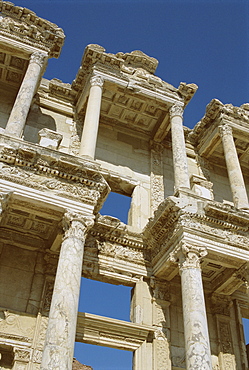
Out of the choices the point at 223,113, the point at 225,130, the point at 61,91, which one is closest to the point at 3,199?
the point at 61,91

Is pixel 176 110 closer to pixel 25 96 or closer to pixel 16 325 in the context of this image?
pixel 25 96

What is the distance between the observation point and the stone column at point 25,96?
479 inches

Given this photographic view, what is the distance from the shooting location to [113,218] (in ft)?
45.6

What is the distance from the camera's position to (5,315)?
1137 cm

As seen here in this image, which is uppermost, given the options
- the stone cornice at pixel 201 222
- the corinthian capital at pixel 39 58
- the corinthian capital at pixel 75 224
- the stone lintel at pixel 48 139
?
the corinthian capital at pixel 39 58

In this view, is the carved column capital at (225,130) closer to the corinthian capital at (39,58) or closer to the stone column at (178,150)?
the stone column at (178,150)

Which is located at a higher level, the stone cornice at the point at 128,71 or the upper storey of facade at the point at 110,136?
the stone cornice at the point at 128,71

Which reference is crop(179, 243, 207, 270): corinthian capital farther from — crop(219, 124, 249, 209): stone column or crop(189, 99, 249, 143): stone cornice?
crop(189, 99, 249, 143): stone cornice

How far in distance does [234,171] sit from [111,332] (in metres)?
7.52

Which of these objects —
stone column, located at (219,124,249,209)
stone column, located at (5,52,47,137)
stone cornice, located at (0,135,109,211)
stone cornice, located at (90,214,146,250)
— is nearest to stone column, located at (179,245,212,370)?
stone cornice, located at (90,214,146,250)

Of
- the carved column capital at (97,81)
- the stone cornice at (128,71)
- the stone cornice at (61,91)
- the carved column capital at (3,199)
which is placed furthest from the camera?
the stone cornice at (61,91)

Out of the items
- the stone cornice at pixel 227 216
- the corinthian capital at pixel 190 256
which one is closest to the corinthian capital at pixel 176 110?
the stone cornice at pixel 227 216

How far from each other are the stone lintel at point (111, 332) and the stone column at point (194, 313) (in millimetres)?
2180

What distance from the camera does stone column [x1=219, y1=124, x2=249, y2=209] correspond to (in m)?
14.3
